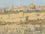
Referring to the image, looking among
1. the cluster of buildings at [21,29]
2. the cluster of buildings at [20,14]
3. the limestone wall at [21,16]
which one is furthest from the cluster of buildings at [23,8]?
the cluster of buildings at [21,29]

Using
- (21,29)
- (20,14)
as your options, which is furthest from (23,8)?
(21,29)

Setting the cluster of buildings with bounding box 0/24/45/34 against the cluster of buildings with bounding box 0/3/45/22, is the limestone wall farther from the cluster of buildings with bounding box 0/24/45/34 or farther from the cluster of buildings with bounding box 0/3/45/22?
the cluster of buildings with bounding box 0/24/45/34

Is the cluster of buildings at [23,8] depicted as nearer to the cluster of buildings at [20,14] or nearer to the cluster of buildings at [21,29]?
the cluster of buildings at [20,14]

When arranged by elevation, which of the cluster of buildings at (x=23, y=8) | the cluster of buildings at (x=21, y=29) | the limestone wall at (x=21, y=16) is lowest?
the cluster of buildings at (x=21, y=29)

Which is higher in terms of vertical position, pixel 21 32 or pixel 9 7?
pixel 9 7

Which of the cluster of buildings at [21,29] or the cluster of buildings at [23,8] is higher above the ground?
the cluster of buildings at [23,8]

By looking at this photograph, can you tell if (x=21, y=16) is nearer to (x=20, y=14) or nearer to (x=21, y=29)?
(x=20, y=14)

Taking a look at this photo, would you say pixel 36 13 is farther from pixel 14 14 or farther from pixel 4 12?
pixel 4 12

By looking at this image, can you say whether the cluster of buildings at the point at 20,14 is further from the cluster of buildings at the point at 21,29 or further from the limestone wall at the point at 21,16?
the cluster of buildings at the point at 21,29

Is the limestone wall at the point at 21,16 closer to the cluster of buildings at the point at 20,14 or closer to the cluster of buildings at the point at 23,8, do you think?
the cluster of buildings at the point at 20,14

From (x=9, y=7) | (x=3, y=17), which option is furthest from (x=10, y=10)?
(x=3, y=17)

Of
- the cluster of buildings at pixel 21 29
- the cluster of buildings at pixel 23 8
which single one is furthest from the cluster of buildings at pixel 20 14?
the cluster of buildings at pixel 21 29
